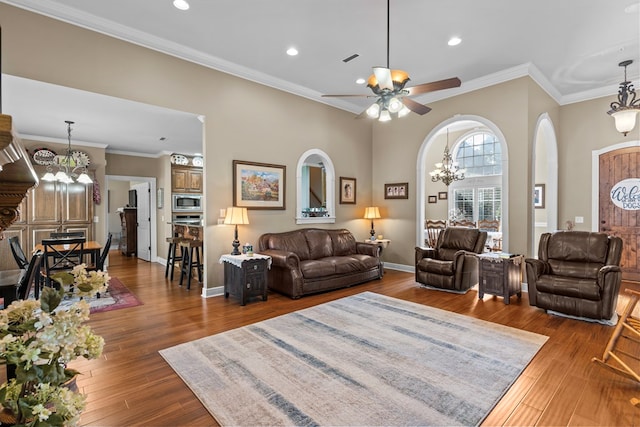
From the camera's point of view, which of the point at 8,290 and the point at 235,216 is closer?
the point at 8,290

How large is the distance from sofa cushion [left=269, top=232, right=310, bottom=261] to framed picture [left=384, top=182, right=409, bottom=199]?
251 cm

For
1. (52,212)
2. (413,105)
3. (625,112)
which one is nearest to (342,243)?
(413,105)

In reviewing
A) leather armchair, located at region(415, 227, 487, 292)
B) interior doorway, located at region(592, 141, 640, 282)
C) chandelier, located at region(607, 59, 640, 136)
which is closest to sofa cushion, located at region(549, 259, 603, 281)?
leather armchair, located at region(415, 227, 487, 292)

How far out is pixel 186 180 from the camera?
8250mm

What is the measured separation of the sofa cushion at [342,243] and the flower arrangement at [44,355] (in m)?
5.34

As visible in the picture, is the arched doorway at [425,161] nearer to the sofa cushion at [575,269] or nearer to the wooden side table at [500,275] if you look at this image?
A: the wooden side table at [500,275]

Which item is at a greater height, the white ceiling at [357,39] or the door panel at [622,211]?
the white ceiling at [357,39]

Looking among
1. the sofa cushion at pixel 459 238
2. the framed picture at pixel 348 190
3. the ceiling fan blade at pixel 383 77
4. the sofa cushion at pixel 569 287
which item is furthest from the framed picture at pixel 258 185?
the sofa cushion at pixel 569 287

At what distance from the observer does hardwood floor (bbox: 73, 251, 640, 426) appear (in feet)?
7.08

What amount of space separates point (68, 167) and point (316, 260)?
542cm

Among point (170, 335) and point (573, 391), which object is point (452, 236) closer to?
point (573, 391)

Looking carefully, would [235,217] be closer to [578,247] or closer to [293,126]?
[293,126]

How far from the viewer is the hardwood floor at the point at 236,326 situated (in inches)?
85.0

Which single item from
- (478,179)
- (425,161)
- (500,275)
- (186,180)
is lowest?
(500,275)
